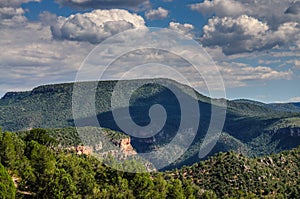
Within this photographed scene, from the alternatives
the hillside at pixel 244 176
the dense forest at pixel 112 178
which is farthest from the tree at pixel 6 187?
the hillside at pixel 244 176

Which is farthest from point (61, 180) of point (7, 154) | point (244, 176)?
point (244, 176)

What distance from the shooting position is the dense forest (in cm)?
7356

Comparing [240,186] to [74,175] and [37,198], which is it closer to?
[74,175]

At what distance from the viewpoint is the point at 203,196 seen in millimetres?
A: 104000

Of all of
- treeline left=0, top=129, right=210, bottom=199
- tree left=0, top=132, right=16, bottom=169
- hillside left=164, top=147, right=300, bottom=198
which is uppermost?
tree left=0, top=132, right=16, bottom=169

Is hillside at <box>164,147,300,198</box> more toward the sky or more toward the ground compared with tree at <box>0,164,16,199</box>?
more toward the ground

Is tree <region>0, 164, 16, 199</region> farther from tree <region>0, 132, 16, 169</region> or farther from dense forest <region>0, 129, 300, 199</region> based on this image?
tree <region>0, 132, 16, 169</region>

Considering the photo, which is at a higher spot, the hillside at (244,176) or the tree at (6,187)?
the tree at (6,187)

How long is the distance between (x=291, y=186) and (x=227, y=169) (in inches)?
769

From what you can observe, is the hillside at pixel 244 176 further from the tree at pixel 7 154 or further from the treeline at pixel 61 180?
the tree at pixel 7 154

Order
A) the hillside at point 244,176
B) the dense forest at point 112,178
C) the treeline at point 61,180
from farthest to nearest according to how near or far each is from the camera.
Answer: the hillside at point 244,176, the dense forest at point 112,178, the treeline at point 61,180

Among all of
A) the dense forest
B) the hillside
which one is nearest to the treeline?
the dense forest

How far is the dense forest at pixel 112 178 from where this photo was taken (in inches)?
2896

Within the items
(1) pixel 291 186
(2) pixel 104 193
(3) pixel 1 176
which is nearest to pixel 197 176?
(1) pixel 291 186
